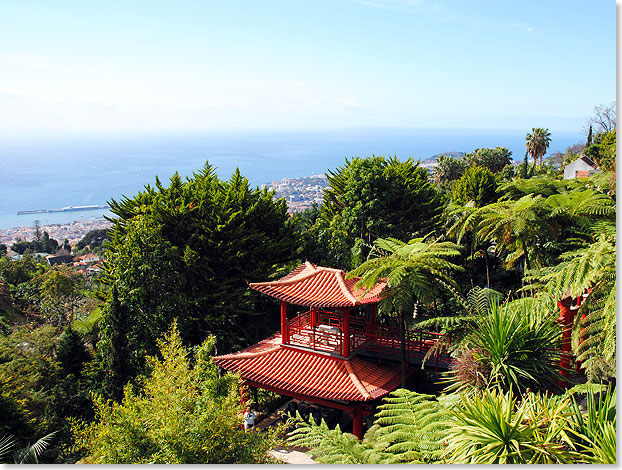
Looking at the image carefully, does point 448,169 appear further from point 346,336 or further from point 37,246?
point 37,246

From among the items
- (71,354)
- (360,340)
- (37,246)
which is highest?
(360,340)

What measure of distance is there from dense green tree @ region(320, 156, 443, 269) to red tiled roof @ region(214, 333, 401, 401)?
24.0ft

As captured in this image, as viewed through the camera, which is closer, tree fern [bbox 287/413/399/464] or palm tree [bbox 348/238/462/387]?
tree fern [bbox 287/413/399/464]

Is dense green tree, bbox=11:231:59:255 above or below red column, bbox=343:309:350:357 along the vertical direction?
below

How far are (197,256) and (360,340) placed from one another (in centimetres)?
684

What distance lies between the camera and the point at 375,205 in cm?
2175

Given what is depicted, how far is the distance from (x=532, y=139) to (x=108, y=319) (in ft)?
159

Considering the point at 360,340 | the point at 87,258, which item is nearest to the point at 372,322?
the point at 360,340

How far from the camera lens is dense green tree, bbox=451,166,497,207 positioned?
29766 millimetres

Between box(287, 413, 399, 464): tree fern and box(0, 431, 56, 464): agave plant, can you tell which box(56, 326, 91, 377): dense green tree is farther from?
box(287, 413, 399, 464): tree fern

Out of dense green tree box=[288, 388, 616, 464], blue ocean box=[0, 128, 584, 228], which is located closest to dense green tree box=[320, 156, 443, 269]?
blue ocean box=[0, 128, 584, 228]

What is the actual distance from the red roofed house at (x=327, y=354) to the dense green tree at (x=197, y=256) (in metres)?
3.47

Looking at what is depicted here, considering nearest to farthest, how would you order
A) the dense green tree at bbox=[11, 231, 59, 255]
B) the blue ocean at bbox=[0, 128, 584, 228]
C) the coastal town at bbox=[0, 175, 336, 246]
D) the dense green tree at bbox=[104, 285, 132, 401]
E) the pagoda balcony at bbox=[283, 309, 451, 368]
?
the pagoda balcony at bbox=[283, 309, 451, 368]
the dense green tree at bbox=[104, 285, 132, 401]
the blue ocean at bbox=[0, 128, 584, 228]
the coastal town at bbox=[0, 175, 336, 246]
the dense green tree at bbox=[11, 231, 59, 255]

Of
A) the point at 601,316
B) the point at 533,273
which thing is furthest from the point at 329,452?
the point at 533,273
